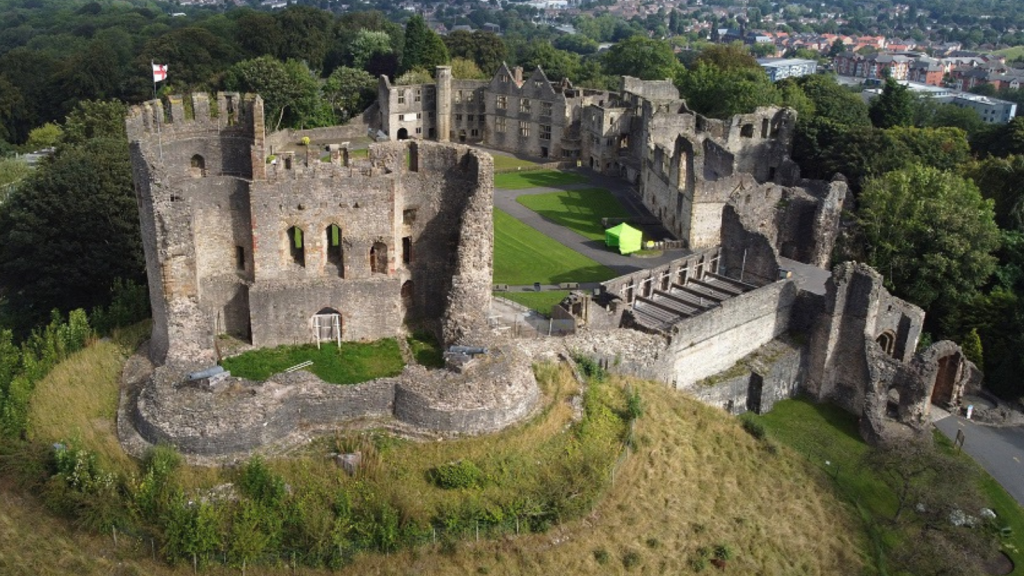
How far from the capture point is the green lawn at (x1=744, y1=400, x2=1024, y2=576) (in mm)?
29172

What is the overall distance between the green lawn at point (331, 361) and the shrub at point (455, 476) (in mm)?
6197

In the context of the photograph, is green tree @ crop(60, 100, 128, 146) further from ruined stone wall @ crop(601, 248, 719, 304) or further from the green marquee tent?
ruined stone wall @ crop(601, 248, 719, 304)

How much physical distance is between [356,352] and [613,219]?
28.0 m

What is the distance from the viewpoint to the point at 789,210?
4716cm

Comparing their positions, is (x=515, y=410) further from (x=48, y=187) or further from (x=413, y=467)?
(x=48, y=187)

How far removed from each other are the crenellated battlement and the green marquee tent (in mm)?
23109

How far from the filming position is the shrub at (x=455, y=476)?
23.5 metres

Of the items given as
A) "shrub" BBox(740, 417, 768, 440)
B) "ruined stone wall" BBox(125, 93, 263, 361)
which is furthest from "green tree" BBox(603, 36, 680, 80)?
"ruined stone wall" BBox(125, 93, 263, 361)

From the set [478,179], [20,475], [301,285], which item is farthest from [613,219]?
[20,475]

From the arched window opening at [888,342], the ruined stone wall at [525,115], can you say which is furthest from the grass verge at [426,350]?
the ruined stone wall at [525,115]

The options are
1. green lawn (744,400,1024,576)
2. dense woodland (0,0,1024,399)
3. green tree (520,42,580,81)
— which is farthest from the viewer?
green tree (520,42,580,81)

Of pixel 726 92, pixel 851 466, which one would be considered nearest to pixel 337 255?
pixel 851 466

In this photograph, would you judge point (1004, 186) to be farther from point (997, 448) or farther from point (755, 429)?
point (755, 429)

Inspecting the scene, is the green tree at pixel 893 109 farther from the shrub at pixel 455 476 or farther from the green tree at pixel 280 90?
the shrub at pixel 455 476
